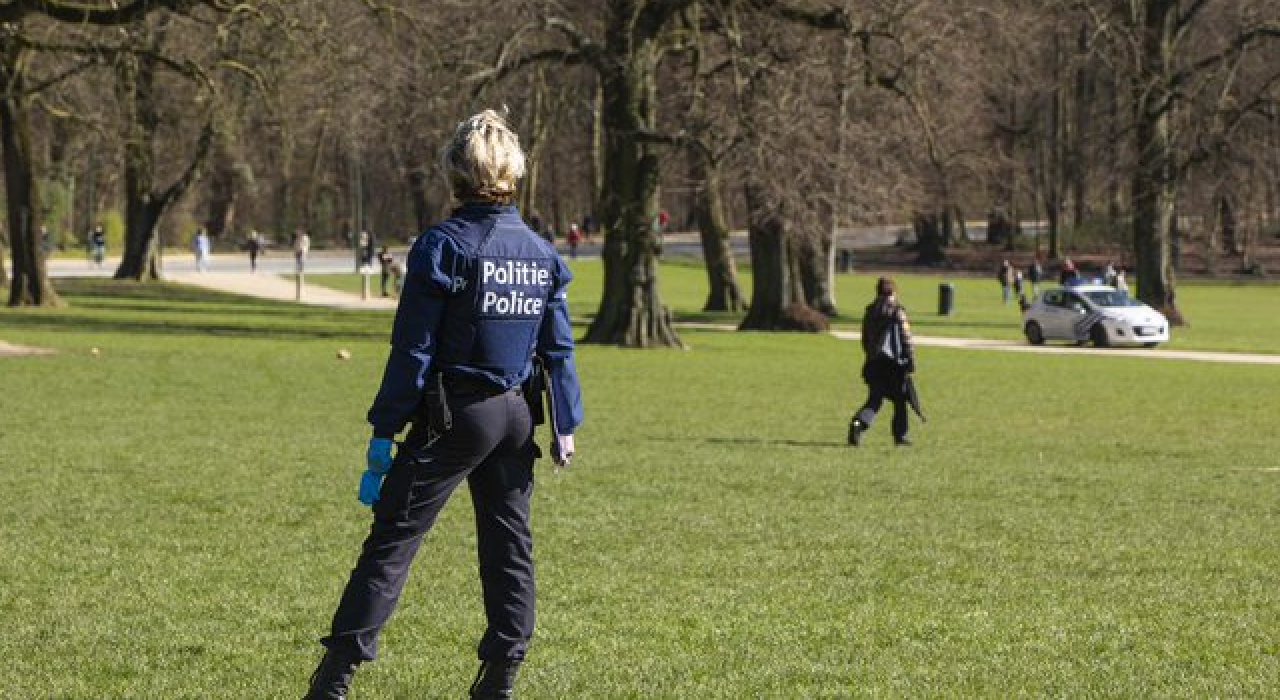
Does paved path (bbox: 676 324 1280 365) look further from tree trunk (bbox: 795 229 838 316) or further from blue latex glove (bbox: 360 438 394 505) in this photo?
blue latex glove (bbox: 360 438 394 505)

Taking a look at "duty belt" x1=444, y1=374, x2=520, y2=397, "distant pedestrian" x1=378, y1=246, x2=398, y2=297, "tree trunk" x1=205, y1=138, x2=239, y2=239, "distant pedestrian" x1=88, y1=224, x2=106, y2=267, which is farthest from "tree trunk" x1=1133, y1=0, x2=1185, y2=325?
"tree trunk" x1=205, y1=138, x2=239, y2=239

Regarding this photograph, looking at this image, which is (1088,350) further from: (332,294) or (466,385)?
(466,385)

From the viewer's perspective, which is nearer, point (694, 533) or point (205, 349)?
point (694, 533)

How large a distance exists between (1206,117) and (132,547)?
38.7 metres

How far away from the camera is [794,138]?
3650 cm

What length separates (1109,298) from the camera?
4700 centimetres

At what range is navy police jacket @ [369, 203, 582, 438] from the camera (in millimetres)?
6598

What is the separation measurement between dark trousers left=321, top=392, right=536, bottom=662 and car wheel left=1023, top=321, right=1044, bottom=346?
41.1 m

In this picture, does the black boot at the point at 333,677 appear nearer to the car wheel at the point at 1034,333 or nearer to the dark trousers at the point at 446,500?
the dark trousers at the point at 446,500

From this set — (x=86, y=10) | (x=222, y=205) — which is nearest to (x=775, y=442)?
(x=86, y=10)

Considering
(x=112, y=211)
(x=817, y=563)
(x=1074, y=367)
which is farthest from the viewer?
(x=112, y=211)

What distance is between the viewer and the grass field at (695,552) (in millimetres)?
8047

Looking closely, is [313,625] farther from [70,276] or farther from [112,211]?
[112,211]

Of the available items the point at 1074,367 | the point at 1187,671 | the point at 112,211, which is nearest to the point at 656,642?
the point at 1187,671
